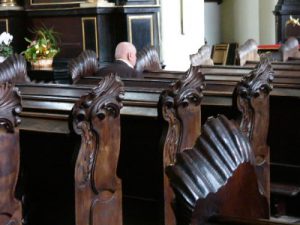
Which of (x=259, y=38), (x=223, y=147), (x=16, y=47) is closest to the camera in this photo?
(x=223, y=147)

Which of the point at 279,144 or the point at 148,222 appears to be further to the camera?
the point at 279,144

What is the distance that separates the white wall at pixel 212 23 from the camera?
48.5 ft

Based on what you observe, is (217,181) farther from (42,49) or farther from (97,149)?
(42,49)

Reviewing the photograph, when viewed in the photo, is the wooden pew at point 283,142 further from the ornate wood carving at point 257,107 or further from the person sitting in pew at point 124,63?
the person sitting in pew at point 124,63

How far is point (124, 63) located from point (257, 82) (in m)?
2.31

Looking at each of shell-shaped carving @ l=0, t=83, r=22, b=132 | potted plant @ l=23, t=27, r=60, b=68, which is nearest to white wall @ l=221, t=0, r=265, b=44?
potted plant @ l=23, t=27, r=60, b=68

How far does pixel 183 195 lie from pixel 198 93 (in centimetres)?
232

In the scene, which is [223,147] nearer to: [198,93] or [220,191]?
[220,191]

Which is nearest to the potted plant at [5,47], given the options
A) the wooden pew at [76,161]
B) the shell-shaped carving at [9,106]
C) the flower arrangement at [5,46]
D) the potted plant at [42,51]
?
the flower arrangement at [5,46]

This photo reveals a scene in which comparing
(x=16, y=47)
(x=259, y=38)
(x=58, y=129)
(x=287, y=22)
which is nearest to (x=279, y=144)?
(x=58, y=129)

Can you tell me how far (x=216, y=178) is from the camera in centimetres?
153

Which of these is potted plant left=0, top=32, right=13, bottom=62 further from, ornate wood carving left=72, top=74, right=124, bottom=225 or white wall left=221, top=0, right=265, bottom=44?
white wall left=221, top=0, right=265, bottom=44

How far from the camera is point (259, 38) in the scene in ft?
47.4

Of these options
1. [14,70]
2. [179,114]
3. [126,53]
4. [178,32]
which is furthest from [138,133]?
[178,32]
